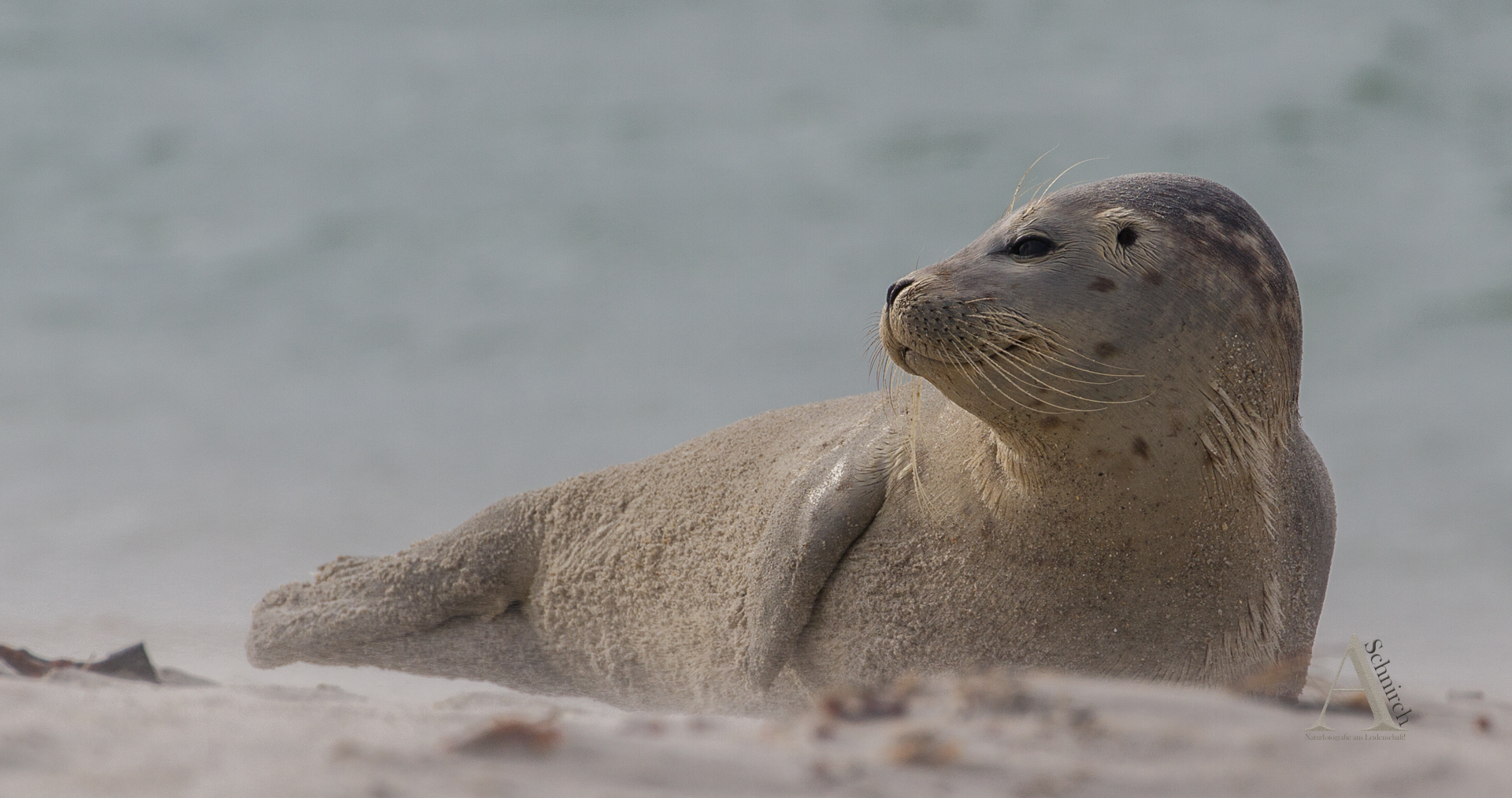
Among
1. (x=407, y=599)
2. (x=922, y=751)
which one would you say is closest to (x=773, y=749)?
(x=922, y=751)

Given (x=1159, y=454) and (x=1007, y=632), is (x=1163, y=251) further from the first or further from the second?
(x=1007, y=632)

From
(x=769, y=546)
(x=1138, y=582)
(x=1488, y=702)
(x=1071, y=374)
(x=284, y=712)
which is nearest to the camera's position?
(x=284, y=712)

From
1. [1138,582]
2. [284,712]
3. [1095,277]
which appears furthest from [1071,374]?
[284,712]

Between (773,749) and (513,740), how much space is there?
275mm

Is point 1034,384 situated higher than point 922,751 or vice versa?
point 1034,384

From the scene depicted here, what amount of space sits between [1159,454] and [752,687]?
38.5 inches

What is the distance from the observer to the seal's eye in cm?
222

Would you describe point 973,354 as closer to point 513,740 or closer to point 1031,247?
point 1031,247

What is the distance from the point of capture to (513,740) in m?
1.39

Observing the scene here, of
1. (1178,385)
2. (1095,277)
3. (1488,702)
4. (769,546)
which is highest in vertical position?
(1095,277)

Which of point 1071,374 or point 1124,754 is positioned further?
point 1071,374

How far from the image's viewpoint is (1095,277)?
7.04 feet

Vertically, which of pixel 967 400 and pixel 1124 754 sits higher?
pixel 967 400

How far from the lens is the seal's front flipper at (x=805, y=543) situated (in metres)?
2.59
